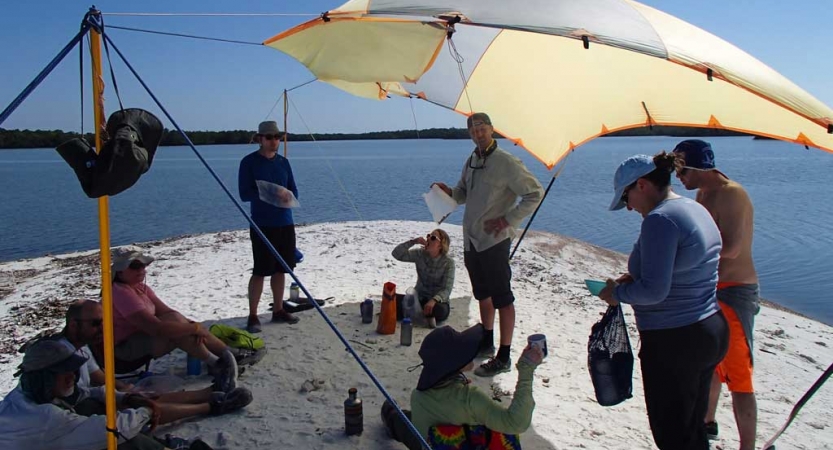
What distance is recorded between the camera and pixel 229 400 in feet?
12.4

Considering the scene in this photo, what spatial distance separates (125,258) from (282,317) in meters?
1.94

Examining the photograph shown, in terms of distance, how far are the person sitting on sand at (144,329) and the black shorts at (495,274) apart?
79.1 inches

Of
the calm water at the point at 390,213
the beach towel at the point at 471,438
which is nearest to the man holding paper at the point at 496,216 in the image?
the beach towel at the point at 471,438

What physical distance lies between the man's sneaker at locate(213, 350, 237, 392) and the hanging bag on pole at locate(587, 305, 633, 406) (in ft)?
8.03

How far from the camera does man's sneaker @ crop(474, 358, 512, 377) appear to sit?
4.50 m

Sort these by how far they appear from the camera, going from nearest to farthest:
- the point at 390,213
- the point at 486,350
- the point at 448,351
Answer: the point at 448,351
the point at 486,350
the point at 390,213

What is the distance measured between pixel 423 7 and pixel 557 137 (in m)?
3.02

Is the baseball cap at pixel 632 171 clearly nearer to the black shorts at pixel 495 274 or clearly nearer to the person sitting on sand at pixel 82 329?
the black shorts at pixel 495 274

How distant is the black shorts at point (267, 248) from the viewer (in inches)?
204

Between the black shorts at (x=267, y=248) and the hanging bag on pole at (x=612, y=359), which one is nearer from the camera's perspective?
the hanging bag on pole at (x=612, y=359)

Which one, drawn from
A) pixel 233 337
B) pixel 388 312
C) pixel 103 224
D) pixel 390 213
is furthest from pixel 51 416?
pixel 390 213

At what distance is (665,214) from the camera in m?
2.50

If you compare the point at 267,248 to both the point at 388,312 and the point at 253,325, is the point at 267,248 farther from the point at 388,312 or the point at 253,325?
the point at 388,312

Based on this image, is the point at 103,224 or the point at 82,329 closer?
the point at 103,224
